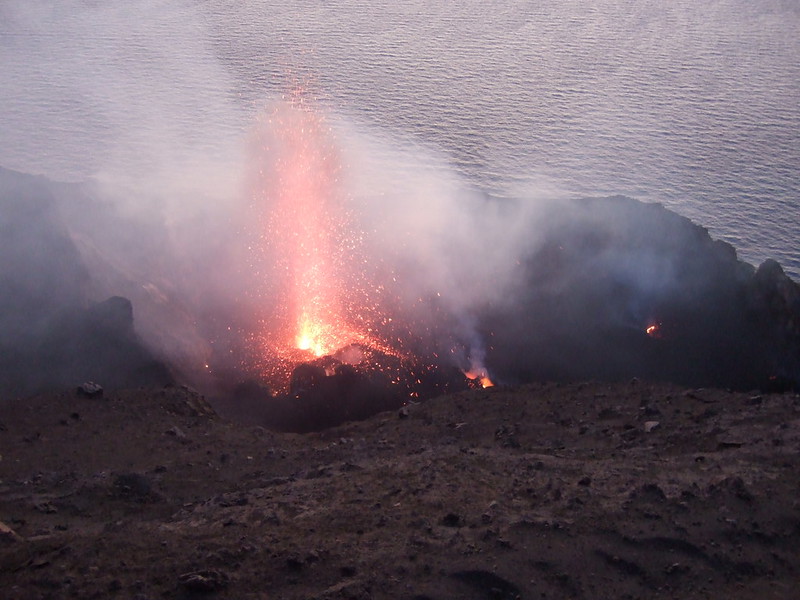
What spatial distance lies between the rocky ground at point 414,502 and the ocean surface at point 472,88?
17.7 metres

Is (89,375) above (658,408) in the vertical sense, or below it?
below

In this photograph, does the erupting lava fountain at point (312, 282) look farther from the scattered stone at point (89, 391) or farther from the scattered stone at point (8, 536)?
the scattered stone at point (8, 536)

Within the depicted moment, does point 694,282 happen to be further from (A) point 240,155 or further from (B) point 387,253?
(A) point 240,155

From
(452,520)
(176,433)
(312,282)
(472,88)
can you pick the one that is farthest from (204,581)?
(472,88)

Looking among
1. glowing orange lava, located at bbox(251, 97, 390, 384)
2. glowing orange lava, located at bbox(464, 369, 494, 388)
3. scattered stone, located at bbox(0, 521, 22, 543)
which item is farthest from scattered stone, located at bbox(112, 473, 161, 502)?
glowing orange lava, located at bbox(464, 369, 494, 388)

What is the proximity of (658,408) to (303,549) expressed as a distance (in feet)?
24.7

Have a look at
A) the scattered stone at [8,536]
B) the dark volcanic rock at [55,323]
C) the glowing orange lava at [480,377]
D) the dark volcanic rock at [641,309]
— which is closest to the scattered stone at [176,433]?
the dark volcanic rock at [55,323]

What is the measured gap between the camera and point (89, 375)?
1719cm

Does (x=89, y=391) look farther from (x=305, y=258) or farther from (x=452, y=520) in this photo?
(x=305, y=258)

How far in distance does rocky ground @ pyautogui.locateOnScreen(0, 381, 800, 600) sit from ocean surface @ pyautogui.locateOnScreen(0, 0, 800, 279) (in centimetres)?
1767

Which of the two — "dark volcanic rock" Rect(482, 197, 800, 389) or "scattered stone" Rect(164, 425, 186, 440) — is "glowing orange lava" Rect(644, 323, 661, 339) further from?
"scattered stone" Rect(164, 425, 186, 440)

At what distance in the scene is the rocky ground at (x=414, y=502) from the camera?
925cm

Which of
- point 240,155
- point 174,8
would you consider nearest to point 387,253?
point 240,155

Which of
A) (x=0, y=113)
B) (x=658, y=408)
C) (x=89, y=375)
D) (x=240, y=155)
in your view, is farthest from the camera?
(x=0, y=113)
